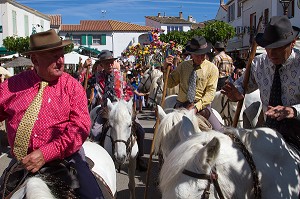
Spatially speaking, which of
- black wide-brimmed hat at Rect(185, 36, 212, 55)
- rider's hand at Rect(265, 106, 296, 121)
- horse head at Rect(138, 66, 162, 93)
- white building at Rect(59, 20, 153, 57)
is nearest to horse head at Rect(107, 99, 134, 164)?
black wide-brimmed hat at Rect(185, 36, 212, 55)

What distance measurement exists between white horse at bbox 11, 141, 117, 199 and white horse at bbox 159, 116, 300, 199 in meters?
0.76

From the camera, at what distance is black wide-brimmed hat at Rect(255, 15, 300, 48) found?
2873 mm

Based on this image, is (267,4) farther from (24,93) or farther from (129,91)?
(24,93)

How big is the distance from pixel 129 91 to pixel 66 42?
14.5 ft

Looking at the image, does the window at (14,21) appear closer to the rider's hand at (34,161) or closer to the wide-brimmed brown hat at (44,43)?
the wide-brimmed brown hat at (44,43)

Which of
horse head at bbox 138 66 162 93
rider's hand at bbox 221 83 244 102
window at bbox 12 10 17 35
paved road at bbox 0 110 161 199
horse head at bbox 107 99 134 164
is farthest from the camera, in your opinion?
window at bbox 12 10 17 35

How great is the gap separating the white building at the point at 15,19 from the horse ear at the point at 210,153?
30034 mm

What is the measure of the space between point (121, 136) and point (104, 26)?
61816 millimetres

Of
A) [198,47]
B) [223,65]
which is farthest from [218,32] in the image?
[198,47]

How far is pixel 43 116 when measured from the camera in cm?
269

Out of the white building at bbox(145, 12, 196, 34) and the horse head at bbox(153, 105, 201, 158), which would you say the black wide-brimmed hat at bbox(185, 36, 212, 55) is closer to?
the horse head at bbox(153, 105, 201, 158)

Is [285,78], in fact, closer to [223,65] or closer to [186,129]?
[186,129]

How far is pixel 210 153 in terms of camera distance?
220 cm

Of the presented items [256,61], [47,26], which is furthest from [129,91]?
[47,26]
